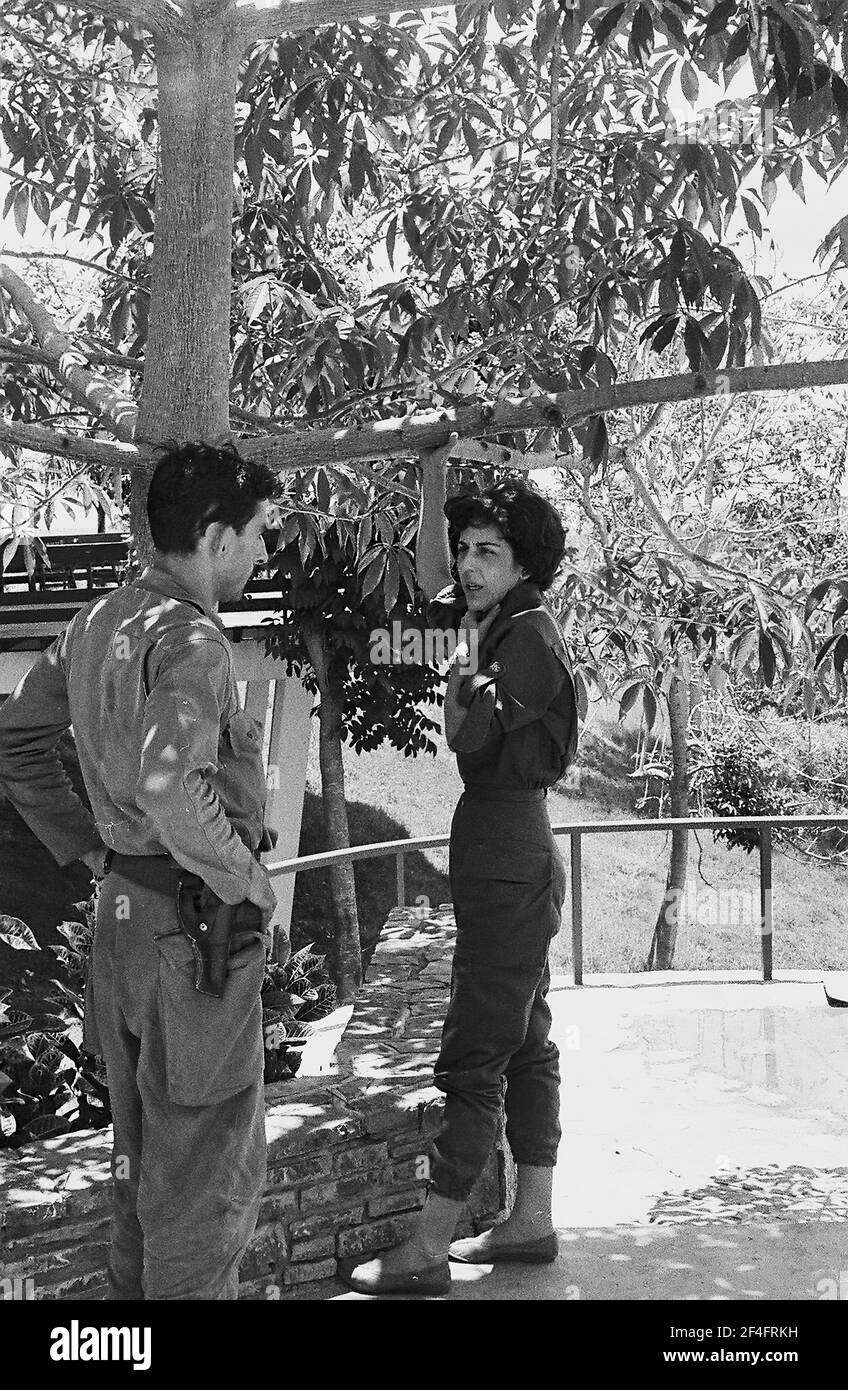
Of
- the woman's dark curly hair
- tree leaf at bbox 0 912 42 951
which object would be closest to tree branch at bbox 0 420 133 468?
the woman's dark curly hair

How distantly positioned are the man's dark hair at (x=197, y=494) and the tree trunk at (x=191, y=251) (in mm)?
792

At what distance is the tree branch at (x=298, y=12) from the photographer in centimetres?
386

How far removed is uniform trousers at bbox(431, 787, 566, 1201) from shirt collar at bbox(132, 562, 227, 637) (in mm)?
1083

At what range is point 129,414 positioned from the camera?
12.9 ft

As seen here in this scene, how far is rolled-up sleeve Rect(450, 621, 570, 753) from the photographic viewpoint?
12.0 feet

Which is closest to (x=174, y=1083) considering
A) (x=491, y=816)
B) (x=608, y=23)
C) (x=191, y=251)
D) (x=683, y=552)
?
(x=491, y=816)

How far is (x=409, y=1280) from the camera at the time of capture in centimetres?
380

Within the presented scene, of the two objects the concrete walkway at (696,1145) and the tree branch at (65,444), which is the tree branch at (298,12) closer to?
the tree branch at (65,444)

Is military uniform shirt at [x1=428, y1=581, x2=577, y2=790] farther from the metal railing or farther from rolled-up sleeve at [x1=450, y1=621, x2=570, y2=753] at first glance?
the metal railing

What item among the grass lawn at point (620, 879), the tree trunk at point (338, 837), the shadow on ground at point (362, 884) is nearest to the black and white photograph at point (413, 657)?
the tree trunk at point (338, 837)

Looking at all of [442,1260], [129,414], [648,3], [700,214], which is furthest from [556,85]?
[442,1260]

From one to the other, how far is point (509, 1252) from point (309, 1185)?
0.62m
